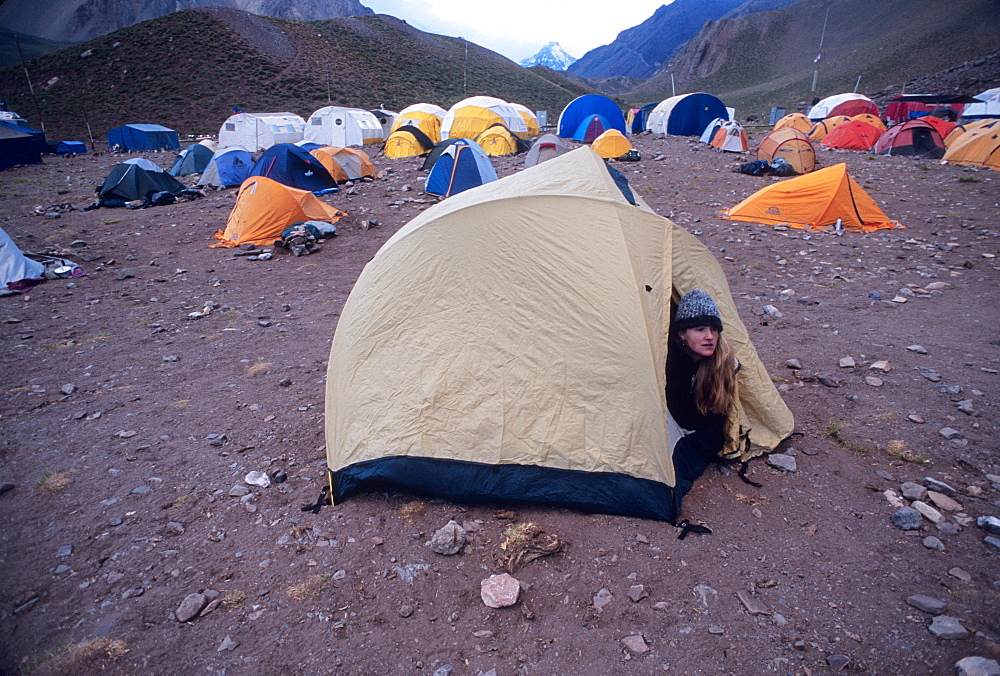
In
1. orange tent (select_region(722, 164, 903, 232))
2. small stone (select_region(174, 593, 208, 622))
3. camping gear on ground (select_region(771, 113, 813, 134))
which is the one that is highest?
camping gear on ground (select_region(771, 113, 813, 134))

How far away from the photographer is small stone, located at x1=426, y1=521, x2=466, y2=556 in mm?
3080

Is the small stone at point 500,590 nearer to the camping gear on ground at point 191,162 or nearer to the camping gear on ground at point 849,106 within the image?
the camping gear on ground at point 191,162

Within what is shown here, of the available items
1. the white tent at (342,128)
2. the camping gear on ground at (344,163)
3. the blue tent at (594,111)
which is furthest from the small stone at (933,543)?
the blue tent at (594,111)

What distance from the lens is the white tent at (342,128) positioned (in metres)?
25.9

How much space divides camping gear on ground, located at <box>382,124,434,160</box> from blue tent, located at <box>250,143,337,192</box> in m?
7.74

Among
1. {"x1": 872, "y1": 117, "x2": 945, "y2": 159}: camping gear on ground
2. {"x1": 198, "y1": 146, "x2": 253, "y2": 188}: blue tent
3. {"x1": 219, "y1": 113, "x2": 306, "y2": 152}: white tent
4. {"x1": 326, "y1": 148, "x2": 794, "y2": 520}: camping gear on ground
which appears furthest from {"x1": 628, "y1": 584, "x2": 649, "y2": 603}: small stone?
{"x1": 219, "y1": 113, "x2": 306, "y2": 152}: white tent

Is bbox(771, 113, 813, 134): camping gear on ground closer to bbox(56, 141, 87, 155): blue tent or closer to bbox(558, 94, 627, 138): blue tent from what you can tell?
bbox(558, 94, 627, 138): blue tent

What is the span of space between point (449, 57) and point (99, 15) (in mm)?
129287

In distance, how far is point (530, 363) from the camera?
3334 millimetres

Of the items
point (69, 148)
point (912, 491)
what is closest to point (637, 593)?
point (912, 491)

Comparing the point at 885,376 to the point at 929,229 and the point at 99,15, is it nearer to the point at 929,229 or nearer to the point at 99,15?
the point at 929,229

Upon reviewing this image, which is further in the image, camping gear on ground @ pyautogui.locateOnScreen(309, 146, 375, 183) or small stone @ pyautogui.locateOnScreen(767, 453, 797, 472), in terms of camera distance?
camping gear on ground @ pyautogui.locateOnScreen(309, 146, 375, 183)

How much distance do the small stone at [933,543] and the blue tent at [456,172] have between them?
13.1 meters

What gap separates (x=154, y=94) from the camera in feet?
128
